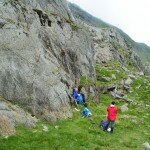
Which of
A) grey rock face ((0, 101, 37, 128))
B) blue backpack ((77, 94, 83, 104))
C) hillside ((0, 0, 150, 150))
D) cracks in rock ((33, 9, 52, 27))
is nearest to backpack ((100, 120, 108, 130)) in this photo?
hillside ((0, 0, 150, 150))

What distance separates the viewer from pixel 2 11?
42.7 meters

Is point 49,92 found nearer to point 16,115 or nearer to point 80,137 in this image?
point 16,115

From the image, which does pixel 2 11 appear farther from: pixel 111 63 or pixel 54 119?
pixel 111 63

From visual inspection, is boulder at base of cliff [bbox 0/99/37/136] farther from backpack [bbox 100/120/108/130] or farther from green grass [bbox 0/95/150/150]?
backpack [bbox 100/120/108/130]

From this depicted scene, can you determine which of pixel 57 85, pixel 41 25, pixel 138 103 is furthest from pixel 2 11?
pixel 138 103

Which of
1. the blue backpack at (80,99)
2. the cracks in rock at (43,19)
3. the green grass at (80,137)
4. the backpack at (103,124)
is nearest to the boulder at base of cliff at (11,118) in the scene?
the green grass at (80,137)

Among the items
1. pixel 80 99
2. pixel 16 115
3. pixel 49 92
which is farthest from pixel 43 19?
pixel 16 115

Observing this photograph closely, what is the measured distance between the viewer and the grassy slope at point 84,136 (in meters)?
30.1

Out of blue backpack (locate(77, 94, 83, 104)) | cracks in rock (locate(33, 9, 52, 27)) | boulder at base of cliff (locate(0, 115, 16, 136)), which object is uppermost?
cracks in rock (locate(33, 9, 52, 27))

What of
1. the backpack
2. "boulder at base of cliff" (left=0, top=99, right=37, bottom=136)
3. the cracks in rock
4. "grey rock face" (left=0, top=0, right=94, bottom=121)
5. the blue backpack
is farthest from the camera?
the cracks in rock

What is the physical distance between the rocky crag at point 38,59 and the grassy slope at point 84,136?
2310mm

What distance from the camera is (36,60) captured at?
129 feet

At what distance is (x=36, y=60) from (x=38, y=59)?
1.12 feet

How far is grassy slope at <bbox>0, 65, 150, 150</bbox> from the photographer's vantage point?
1186 inches
